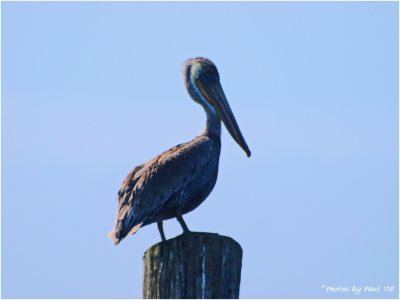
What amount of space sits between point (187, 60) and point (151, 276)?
469 centimetres

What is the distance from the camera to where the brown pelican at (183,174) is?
9469 mm

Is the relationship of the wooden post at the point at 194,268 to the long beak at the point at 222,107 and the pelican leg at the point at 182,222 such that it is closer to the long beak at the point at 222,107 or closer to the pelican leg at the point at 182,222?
the pelican leg at the point at 182,222

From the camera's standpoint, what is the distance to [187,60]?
11.5 meters

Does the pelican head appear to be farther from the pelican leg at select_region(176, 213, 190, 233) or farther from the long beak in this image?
the pelican leg at select_region(176, 213, 190, 233)

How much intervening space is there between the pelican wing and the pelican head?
52 centimetres

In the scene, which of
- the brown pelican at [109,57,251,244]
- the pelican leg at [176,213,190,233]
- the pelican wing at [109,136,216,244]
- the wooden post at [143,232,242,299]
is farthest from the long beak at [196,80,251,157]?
the wooden post at [143,232,242,299]

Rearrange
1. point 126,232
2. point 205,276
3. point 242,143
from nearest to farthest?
point 205,276 < point 126,232 < point 242,143

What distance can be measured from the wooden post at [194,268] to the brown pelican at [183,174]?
6.22 ft

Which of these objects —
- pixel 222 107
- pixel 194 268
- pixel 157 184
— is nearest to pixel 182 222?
pixel 157 184

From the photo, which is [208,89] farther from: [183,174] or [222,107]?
[183,174]

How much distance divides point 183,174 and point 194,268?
3017 mm

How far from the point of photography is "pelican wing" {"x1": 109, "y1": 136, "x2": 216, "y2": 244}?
9.33 metres

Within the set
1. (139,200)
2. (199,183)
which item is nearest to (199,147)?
(199,183)

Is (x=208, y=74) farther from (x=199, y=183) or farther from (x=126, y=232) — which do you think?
(x=126, y=232)
